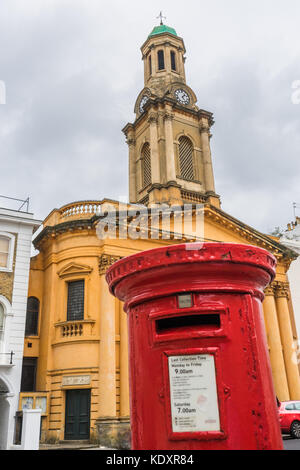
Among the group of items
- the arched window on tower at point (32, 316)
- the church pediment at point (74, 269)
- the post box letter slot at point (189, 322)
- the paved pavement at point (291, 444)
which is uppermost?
the church pediment at point (74, 269)

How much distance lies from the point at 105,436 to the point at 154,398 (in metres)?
15.5

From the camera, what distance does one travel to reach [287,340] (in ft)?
79.5

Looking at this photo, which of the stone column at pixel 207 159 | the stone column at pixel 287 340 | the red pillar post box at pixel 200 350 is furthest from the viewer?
the stone column at pixel 207 159

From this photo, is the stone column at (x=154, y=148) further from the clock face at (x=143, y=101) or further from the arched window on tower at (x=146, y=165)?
the clock face at (x=143, y=101)

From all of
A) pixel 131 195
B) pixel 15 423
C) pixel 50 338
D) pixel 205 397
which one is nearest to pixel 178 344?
pixel 205 397

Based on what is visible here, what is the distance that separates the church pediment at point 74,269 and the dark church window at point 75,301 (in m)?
0.55

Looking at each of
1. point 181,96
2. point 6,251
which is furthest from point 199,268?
point 181,96

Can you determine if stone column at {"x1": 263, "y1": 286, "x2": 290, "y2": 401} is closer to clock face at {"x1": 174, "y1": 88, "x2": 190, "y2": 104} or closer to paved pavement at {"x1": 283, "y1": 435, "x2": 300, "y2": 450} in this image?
paved pavement at {"x1": 283, "y1": 435, "x2": 300, "y2": 450}

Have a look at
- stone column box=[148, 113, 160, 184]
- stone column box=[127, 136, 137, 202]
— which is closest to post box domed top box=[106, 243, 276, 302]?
stone column box=[148, 113, 160, 184]

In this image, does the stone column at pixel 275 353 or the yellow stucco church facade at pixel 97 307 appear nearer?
the yellow stucco church facade at pixel 97 307

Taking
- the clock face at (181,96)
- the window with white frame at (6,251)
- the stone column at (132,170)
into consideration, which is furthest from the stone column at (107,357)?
the clock face at (181,96)

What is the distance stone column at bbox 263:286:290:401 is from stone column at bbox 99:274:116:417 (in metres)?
9.15

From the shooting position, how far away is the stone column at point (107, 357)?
17297 mm

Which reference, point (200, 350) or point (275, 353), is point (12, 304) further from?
point (200, 350)
